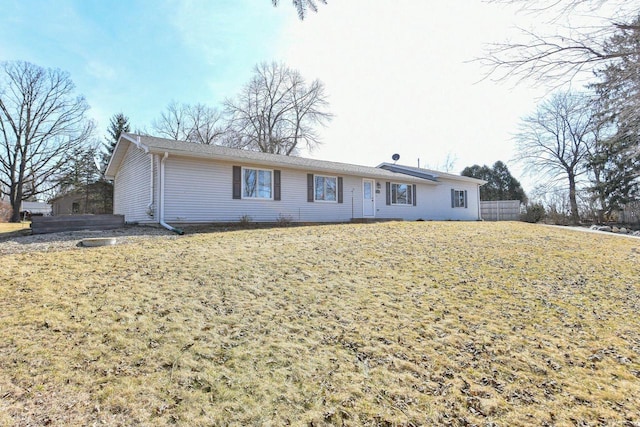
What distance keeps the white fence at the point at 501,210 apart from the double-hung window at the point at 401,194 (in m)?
9.82

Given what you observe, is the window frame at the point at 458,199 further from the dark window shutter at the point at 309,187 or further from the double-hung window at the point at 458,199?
the dark window shutter at the point at 309,187

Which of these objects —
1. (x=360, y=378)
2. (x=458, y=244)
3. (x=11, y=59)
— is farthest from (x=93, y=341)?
(x=11, y=59)

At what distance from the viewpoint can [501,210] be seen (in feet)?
79.6

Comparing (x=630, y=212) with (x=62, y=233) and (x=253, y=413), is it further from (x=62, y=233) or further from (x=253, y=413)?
(x=62, y=233)

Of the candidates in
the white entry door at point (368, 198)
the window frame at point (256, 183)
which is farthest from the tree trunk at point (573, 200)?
the window frame at point (256, 183)

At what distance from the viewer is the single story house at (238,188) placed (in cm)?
1066

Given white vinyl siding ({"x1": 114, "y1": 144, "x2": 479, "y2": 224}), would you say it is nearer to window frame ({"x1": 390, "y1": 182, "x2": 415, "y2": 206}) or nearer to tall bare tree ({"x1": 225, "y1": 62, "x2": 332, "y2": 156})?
window frame ({"x1": 390, "y1": 182, "x2": 415, "y2": 206})

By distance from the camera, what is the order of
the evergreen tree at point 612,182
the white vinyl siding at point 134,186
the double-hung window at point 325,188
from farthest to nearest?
1. the evergreen tree at point 612,182
2. the double-hung window at point 325,188
3. the white vinyl siding at point 134,186

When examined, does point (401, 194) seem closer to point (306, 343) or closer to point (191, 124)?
point (306, 343)

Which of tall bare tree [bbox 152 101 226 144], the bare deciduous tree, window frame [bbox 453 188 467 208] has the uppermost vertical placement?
tall bare tree [bbox 152 101 226 144]

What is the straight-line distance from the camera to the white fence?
23.7 m

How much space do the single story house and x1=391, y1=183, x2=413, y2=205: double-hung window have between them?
5 cm

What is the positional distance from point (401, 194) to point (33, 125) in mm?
26289

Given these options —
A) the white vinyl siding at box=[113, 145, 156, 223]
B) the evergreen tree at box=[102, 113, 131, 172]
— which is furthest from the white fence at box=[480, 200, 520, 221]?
the evergreen tree at box=[102, 113, 131, 172]
